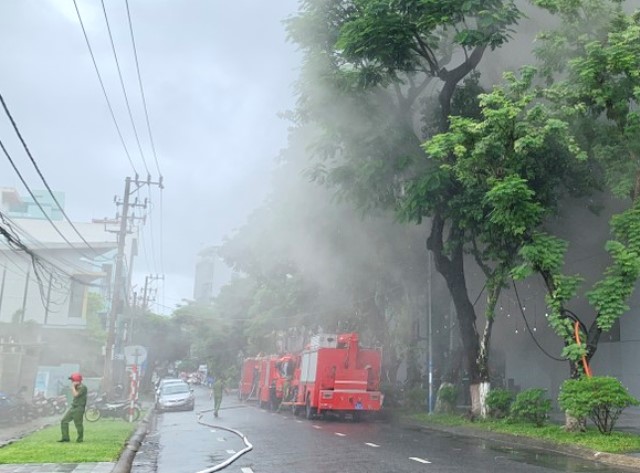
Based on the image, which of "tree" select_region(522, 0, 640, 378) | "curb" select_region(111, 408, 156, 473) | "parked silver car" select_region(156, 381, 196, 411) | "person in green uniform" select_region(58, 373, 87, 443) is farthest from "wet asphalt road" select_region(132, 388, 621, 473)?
"parked silver car" select_region(156, 381, 196, 411)

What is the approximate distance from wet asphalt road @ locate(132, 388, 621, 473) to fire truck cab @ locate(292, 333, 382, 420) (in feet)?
17.8

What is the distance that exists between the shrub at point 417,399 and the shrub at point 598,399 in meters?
11.7

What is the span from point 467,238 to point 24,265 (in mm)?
33552

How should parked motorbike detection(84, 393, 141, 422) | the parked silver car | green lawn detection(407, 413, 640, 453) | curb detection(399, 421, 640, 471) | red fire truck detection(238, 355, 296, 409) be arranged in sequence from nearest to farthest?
curb detection(399, 421, 640, 471), green lawn detection(407, 413, 640, 453), parked motorbike detection(84, 393, 141, 422), red fire truck detection(238, 355, 296, 409), the parked silver car

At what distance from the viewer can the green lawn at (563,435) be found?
1272 cm

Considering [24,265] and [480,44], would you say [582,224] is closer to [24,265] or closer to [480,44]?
[480,44]

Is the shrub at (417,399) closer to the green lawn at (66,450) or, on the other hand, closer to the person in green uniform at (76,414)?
the green lawn at (66,450)

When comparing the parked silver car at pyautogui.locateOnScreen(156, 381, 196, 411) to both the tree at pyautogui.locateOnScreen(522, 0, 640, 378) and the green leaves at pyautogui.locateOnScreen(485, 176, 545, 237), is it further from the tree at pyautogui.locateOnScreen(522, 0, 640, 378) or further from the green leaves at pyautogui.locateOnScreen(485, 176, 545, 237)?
the green leaves at pyautogui.locateOnScreen(485, 176, 545, 237)

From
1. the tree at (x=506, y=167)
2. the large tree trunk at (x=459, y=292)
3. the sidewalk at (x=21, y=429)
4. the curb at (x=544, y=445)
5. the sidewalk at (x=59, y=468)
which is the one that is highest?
the tree at (x=506, y=167)

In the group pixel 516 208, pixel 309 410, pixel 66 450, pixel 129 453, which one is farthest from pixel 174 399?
pixel 516 208

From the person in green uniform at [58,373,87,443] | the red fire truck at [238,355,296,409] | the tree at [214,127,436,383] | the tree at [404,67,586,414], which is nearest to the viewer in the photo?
the person in green uniform at [58,373,87,443]

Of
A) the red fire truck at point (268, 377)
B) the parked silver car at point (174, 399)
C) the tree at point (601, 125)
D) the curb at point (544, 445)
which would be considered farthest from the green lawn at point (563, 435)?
the parked silver car at point (174, 399)

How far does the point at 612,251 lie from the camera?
14633 millimetres

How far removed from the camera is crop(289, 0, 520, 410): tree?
17.3m
